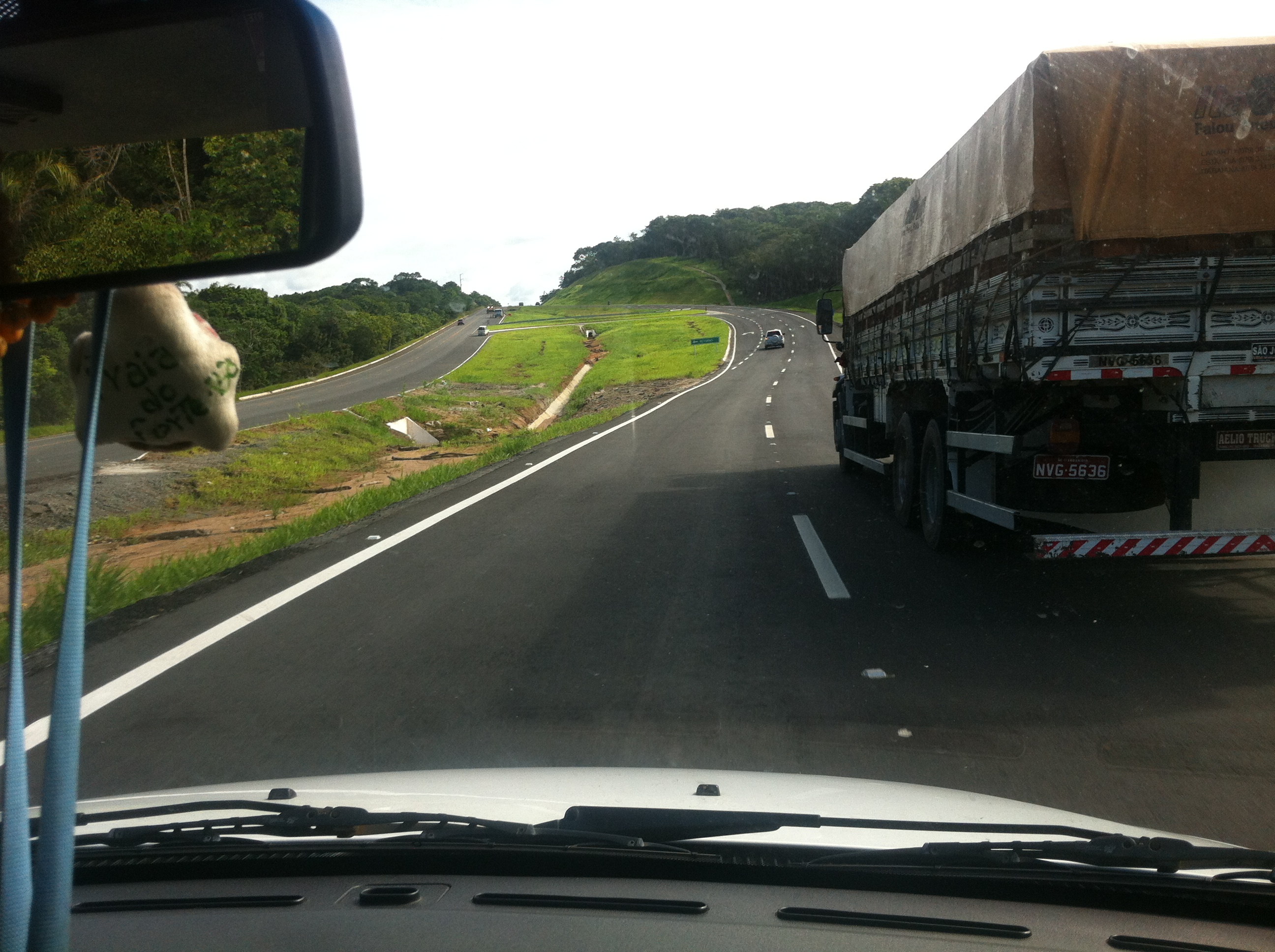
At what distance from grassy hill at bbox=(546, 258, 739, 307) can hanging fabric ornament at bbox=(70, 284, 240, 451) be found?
10924 cm

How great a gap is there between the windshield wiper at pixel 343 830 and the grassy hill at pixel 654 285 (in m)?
108

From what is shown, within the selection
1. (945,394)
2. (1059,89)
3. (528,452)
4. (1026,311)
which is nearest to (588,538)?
(945,394)

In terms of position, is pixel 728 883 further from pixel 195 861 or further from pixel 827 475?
pixel 827 475

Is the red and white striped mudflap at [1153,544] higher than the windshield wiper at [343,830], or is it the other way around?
the red and white striped mudflap at [1153,544]

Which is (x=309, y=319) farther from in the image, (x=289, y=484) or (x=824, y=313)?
(x=824, y=313)

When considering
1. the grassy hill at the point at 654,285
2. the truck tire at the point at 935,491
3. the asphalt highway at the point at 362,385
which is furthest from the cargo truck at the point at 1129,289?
Answer: the grassy hill at the point at 654,285

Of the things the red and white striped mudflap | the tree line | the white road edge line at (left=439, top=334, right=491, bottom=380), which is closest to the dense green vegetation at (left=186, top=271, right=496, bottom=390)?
the tree line

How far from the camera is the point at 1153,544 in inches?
267

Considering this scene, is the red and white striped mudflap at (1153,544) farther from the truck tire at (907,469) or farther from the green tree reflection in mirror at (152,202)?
the green tree reflection in mirror at (152,202)

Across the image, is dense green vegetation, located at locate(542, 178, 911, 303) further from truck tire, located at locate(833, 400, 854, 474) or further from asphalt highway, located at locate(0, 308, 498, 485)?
truck tire, located at locate(833, 400, 854, 474)

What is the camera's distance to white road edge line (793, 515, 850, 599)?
789 centimetres

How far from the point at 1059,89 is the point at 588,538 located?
5536 mm

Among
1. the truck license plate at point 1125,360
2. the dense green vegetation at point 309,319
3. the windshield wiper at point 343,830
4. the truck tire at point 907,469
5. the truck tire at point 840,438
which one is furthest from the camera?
the truck tire at point 840,438

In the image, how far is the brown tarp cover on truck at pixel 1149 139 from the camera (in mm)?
6629
